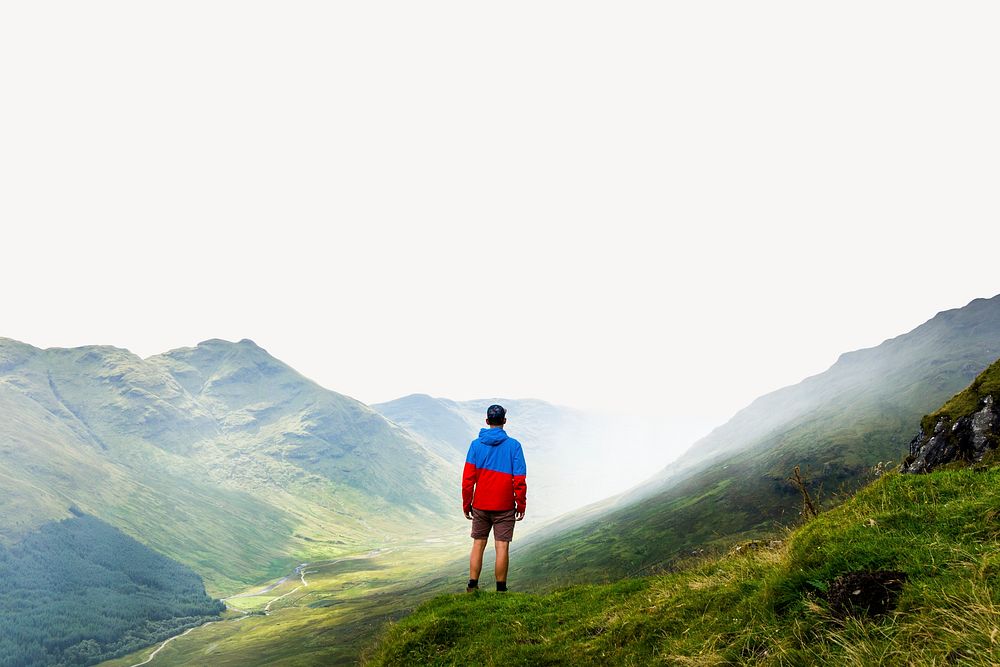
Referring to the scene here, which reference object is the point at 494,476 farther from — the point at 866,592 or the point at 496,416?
the point at 866,592

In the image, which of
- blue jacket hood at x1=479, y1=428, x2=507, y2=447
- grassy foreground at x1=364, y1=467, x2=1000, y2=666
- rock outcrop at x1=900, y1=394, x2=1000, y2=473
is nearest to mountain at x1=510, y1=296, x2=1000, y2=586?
rock outcrop at x1=900, y1=394, x2=1000, y2=473

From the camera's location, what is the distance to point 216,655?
17775 cm

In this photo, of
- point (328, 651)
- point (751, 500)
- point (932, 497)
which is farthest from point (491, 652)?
point (328, 651)

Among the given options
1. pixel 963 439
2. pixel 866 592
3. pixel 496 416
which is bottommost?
pixel 963 439

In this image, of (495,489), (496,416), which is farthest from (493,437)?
(495,489)

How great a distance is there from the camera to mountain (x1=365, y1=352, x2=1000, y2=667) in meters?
5.79

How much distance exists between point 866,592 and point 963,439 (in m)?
16.3

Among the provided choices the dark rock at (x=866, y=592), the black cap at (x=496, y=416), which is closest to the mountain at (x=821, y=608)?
the dark rock at (x=866, y=592)

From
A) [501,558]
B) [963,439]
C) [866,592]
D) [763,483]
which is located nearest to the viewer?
[866,592]

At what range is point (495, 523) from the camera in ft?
50.3

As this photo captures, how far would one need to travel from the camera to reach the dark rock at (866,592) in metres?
6.68

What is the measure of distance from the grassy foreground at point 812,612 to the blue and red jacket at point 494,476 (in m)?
3.13

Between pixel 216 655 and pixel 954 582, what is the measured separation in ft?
755

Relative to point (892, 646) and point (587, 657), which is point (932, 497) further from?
point (587, 657)
